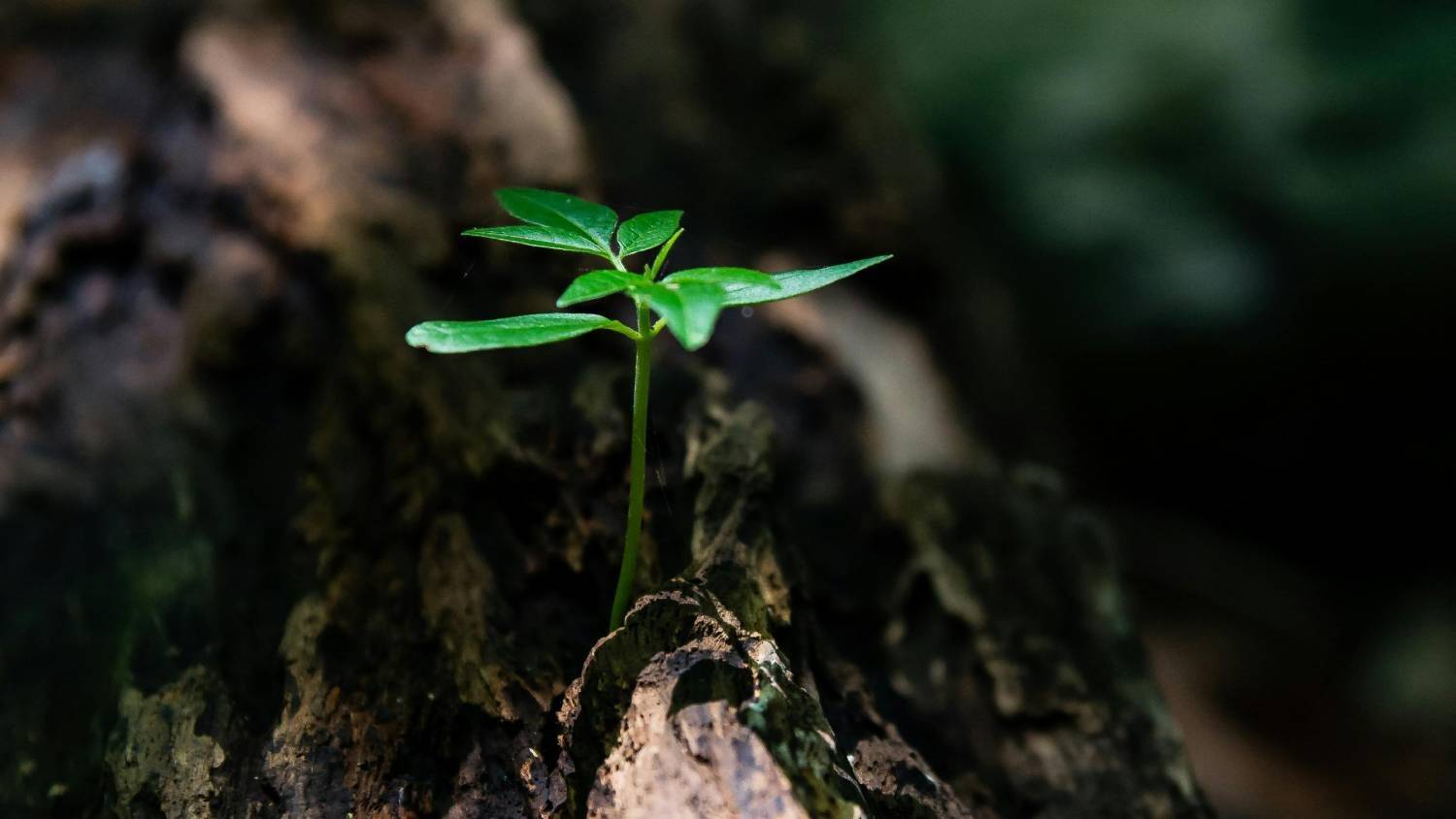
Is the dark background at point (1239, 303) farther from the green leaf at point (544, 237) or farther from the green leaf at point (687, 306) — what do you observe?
the green leaf at point (687, 306)

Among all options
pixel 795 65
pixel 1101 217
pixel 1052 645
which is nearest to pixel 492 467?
pixel 1052 645

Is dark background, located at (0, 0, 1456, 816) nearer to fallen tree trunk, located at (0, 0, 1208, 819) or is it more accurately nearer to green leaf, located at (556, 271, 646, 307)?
fallen tree trunk, located at (0, 0, 1208, 819)

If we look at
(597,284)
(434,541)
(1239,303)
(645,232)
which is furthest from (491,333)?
Answer: (1239,303)

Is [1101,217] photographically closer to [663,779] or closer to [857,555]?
[857,555]

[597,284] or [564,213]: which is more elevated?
[564,213]

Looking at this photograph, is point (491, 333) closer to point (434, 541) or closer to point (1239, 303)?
point (434, 541)

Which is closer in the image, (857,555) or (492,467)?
(492,467)

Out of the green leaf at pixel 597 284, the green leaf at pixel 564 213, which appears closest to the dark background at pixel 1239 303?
the green leaf at pixel 564 213
